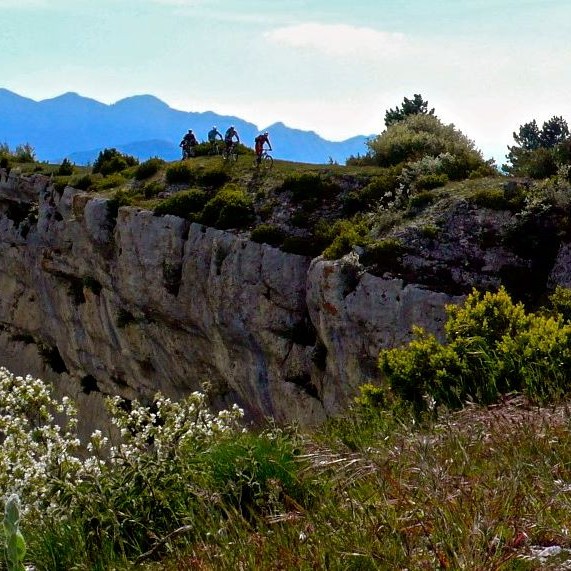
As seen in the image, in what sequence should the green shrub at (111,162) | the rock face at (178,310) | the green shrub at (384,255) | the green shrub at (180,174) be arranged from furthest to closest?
the green shrub at (111,162), the green shrub at (180,174), the rock face at (178,310), the green shrub at (384,255)

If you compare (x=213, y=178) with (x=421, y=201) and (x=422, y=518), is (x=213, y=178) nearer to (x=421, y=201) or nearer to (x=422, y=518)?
(x=421, y=201)

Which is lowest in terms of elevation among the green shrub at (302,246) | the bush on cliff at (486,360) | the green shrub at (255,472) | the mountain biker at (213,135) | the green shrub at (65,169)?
the green shrub at (255,472)

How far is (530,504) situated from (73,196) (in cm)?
3070

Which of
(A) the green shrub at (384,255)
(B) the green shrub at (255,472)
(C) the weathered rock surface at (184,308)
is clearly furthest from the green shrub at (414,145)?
(B) the green shrub at (255,472)

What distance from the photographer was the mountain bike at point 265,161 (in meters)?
30.3

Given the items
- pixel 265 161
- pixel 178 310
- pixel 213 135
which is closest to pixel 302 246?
pixel 178 310

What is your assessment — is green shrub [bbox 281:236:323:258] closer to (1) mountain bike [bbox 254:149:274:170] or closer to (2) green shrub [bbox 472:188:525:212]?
(2) green shrub [bbox 472:188:525:212]

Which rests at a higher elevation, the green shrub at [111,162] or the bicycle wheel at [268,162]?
the green shrub at [111,162]

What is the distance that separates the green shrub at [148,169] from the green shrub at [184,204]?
4786 mm

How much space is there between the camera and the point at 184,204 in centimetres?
2766

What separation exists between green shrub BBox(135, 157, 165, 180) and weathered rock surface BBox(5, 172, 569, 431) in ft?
7.71

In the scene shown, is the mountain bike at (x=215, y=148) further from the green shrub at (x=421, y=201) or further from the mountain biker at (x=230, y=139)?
the green shrub at (x=421, y=201)

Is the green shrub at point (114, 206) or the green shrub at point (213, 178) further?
the green shrub at point (114, 206)

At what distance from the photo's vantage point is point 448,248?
67.0 ft
